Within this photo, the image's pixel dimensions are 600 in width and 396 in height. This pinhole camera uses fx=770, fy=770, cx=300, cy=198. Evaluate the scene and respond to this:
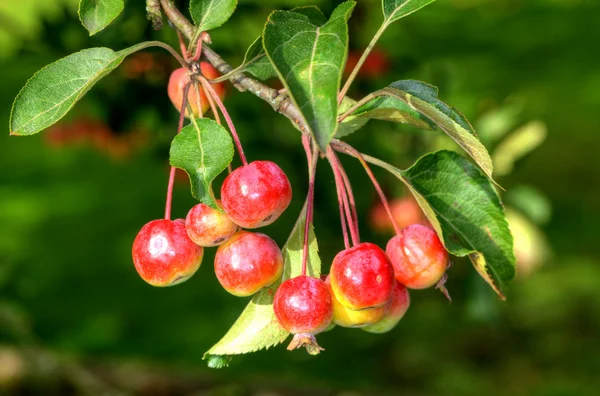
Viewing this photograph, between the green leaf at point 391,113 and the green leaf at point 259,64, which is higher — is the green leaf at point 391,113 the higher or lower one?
the lower one

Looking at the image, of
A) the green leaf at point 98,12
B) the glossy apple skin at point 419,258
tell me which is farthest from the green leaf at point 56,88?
the glossy apple skin at point 419,258

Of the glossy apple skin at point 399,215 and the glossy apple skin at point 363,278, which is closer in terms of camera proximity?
the glossy apple skin at point 363,278

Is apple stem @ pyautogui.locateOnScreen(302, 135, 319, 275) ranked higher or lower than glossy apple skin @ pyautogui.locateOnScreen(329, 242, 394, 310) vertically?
higher

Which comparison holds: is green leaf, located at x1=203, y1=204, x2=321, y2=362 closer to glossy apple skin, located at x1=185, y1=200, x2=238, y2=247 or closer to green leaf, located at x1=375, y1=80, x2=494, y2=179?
glossy apple skin, located at x1=185, y1=200, x2=238, y2=247

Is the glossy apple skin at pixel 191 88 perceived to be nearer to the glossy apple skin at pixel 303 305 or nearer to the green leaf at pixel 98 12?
the green leaf at pixel 98 12

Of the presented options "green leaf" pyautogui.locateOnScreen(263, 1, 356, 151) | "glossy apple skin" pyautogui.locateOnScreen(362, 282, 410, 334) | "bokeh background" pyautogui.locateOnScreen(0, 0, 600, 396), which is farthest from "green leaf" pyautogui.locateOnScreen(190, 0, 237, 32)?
"bokeh background" pyautogui.locateOnScreen(0, 0, 600, 396)

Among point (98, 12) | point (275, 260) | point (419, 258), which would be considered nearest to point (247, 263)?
point (275, 260)

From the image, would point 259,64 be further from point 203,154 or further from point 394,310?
point 394,310
